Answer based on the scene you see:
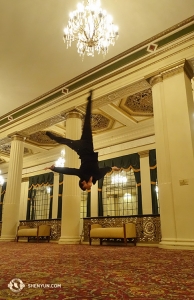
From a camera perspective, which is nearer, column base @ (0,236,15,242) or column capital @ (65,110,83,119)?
column capital @ (65,110,83,119)

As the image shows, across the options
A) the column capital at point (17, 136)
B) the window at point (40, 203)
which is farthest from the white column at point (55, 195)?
the column capital at point (17, 136)

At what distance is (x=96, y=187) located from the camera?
12023 mm

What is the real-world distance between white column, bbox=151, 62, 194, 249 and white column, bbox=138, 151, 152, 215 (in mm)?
4628

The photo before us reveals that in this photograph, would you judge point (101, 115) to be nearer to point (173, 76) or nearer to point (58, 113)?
point (58, 113)

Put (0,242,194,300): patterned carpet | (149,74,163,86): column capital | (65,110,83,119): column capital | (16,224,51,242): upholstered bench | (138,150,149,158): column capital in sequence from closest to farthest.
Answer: (0,242,194,300): patterned carpet, (149,74,163,86): column capital, (65,110,83,119): column capital, (16,224,51,242): upholstered bench, (138,150,149,158): column capital

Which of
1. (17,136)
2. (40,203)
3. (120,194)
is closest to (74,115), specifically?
(17,136)

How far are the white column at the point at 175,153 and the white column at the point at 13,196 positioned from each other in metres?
6.05

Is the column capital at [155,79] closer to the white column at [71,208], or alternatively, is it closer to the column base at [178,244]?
the white column at [71,208]

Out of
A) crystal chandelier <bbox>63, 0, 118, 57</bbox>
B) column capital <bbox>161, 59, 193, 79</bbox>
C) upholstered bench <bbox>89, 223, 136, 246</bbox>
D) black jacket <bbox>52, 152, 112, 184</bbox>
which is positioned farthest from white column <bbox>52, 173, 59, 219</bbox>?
black jacket <bbox>52, 152, 112, 184</bbox>

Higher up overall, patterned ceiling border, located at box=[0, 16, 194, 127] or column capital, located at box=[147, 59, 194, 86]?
patterned ceiling border, located at box=[0, 16, 194, 127]

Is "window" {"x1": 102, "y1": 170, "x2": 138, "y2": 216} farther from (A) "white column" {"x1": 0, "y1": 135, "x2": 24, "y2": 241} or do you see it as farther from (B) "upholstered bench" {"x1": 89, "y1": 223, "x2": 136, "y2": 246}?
(B) "upholstered bench" {"x1": 89, "y1": 223, "x2": 136, "y2": 246}

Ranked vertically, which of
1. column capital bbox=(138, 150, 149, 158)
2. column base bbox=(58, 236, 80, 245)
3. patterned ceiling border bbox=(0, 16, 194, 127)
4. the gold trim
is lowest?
column base bbox=(58, 236, 80, 245)

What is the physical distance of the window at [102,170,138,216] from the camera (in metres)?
11.8

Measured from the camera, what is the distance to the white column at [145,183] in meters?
10.2
